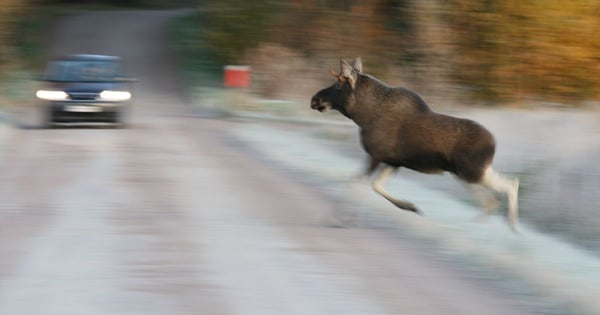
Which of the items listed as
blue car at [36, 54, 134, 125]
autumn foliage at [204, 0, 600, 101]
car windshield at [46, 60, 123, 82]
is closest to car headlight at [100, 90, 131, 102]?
blue car at [36, 54, 134, 125]

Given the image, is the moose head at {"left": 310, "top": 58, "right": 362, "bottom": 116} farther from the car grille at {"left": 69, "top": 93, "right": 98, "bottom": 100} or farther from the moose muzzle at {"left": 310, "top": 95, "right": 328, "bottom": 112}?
the car grille at {"left": 69, "top": 93, "right": 98, "bottom": 100}

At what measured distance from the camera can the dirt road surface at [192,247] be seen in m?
7.87

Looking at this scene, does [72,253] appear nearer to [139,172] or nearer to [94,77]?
[139,172]

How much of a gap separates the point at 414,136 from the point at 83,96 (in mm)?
11760

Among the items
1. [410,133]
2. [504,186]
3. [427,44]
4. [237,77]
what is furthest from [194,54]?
[504,186]

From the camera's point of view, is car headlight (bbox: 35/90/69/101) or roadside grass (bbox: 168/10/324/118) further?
roadside grass (bbox: 168/10/324/118)

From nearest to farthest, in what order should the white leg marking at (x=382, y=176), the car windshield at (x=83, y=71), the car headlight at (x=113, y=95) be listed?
the white leg marking at (x=382, y=176)
the car headlight at (x=113, y=95)
the car windshield at (x=83, y=71)

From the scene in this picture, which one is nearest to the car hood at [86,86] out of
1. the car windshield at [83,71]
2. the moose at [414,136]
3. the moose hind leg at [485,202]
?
the car windshield at [83,71]

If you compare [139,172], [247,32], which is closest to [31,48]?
[247,32]

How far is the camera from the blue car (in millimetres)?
21641

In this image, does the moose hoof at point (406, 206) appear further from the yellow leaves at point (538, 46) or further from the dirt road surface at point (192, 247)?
the yellow leaves at point (538, 46)

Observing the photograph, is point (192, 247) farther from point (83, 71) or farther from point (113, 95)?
point (83, 71)

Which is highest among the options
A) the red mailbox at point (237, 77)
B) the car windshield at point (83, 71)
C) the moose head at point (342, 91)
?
the moose head at point (342, 91)

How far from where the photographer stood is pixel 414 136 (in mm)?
11148
